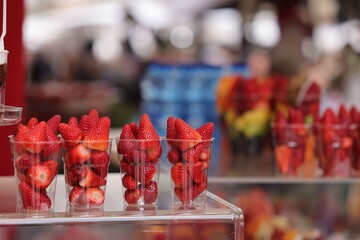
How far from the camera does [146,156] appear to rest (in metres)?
2.45

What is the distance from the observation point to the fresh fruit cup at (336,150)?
3.69 meters

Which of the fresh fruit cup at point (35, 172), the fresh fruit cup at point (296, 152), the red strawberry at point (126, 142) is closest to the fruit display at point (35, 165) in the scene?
the fresh fruit cup at point (35, 172)

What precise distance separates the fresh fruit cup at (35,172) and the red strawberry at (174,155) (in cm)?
33

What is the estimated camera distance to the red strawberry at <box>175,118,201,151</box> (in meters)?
2.44

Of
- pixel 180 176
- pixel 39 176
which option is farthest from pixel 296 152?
pixel 39 176

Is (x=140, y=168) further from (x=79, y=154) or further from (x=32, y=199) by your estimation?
(x=32, y=199)

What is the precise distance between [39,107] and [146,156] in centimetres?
925

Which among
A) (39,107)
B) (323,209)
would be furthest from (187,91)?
(39,107)

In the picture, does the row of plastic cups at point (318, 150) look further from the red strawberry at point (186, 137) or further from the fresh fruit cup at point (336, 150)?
the red strawberry at point (186, 137)

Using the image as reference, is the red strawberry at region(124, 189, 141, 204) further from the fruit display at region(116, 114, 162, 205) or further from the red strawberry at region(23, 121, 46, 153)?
the red strawberry at region(23, 121, 46, 153)

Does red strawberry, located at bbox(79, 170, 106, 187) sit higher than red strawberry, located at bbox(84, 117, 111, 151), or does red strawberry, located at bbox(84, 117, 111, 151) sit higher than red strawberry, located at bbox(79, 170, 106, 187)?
red strawberry, located at bbox(84, 117, 111, 151)

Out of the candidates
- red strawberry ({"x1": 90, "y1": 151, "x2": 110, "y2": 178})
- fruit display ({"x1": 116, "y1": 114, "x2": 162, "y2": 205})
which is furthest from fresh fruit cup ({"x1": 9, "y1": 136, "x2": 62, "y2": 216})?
fruit display ({"x1": 116, "y1": 114, "x2": 162, "y2": 205})

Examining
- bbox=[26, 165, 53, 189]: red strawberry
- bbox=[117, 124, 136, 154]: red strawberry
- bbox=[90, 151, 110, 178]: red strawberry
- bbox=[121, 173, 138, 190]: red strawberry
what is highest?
bbox=[117, 124, 136, 154]: red strawberry

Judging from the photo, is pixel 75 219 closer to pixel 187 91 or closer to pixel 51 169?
pixel 51 169
